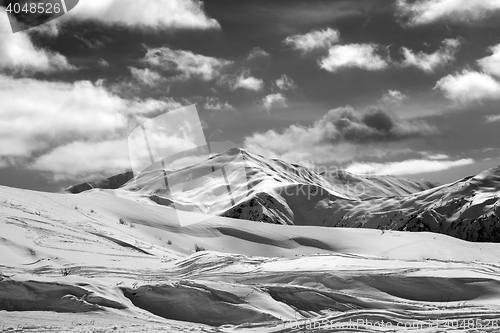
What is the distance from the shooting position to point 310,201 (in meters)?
127

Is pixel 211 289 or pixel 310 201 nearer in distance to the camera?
pixel 211 289

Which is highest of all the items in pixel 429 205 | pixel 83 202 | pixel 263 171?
pixel 83 202

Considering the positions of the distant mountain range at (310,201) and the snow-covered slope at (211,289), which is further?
the distant mountain range at (310,201)

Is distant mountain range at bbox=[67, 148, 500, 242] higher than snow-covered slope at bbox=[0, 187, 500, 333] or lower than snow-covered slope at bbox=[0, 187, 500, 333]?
lower

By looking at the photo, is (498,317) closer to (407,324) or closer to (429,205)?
(407,324)

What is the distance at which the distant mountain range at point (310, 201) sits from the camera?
332ft

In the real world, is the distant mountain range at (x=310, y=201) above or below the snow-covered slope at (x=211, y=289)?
below

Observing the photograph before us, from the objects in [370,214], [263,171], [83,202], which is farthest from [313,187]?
[83,202]

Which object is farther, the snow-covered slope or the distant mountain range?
the distant mountain range

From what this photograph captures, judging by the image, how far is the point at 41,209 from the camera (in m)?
14.6

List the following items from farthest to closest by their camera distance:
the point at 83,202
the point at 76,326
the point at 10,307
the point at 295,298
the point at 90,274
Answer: the point at 83,202 < the point at 90,274 < the point at 295,298 < the point at 10,307 < the point at 76,326

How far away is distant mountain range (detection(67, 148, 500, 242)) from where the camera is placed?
10130cm

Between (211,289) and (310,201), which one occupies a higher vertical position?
(211,289)

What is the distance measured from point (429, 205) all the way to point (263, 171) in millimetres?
45026
